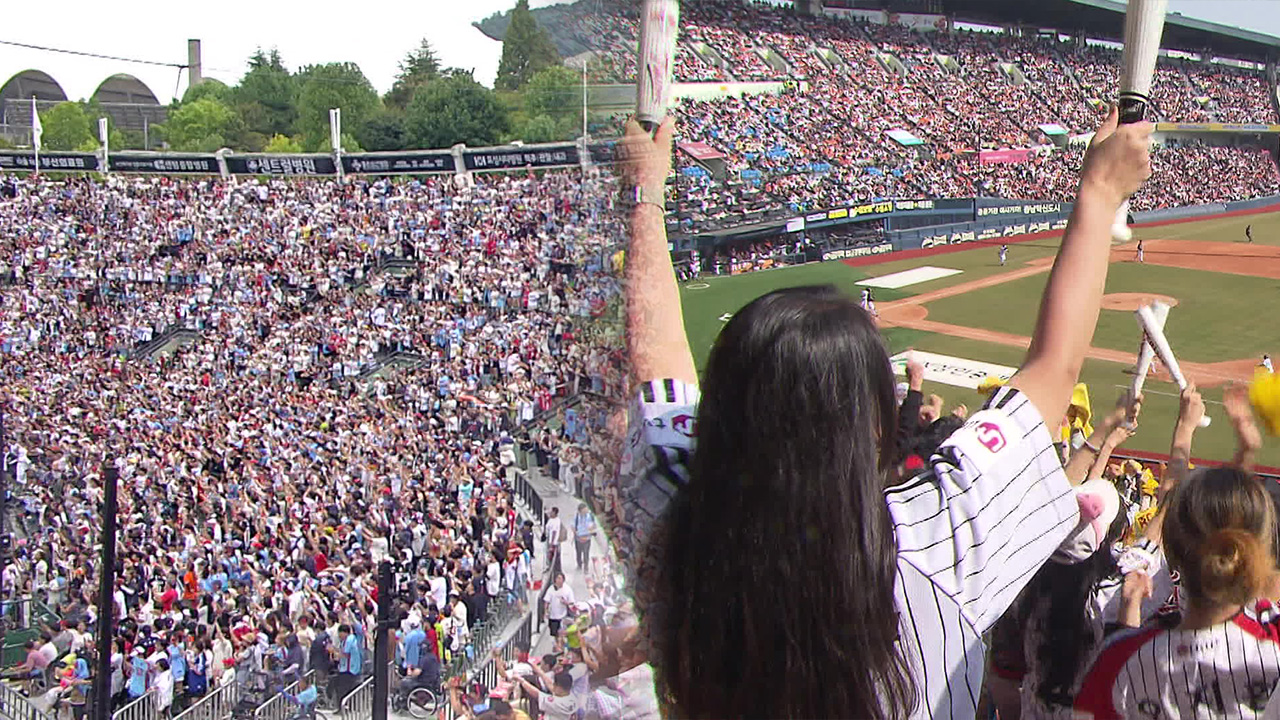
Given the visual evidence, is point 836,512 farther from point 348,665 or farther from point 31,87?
point 31,87

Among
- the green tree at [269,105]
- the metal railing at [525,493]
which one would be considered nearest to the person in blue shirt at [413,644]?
the metal railing at [525,493]

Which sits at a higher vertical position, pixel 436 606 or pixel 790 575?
pixel 790 575

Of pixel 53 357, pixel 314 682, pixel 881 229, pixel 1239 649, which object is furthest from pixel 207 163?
pixel 1239 649

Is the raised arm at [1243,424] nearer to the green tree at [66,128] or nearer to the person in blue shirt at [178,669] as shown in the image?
the person in blue shirt at [178,669]

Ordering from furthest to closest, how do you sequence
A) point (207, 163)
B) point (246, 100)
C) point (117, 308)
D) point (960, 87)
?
point (246, 100) → point (960, 87) → point (207, 163) → point (117, 308)

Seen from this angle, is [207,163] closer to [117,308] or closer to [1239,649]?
[117,308]

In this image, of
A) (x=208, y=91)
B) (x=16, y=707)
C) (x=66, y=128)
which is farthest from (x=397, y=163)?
(x=208, y=91)
